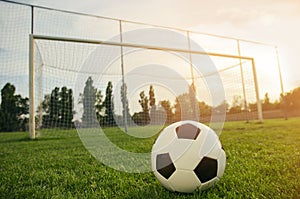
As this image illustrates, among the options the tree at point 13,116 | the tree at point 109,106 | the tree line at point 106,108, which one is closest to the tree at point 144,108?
the tree line at point 106,108

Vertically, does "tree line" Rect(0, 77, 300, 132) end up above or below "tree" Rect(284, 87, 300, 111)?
below

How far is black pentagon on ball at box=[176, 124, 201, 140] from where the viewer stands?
1797mm

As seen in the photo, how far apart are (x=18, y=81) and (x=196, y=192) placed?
7.75 metres

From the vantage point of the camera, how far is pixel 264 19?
910cm

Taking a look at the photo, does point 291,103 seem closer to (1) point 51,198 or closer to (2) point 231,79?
(2) point 231,79

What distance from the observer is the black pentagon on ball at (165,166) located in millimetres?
1759

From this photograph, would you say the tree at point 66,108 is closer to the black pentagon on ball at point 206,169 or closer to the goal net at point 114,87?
the goal net at point 114,87

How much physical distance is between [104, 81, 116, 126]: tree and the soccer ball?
4.51m

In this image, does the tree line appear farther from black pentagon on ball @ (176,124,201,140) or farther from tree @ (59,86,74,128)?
black pentagon on ball @ (176,124,201,140)

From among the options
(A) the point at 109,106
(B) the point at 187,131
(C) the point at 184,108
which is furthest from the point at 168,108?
(B) the point at 187,131

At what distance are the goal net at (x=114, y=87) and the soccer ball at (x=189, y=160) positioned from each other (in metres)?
2.88

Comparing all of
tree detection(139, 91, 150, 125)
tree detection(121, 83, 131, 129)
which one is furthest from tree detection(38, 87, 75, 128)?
tree detection(139, 91, 150, 125)

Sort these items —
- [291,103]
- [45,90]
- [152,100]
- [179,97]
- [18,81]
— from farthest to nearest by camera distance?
[291,103] < [18,81] < [45,90] < [179,97] < [152,100]

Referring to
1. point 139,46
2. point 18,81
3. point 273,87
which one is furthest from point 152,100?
point 273,87
